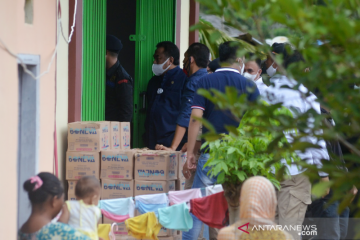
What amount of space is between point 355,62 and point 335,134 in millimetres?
211

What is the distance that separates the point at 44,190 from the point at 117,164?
6.44 feet

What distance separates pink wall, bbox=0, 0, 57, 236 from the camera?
3.55m

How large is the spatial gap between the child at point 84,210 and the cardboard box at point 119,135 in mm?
1902

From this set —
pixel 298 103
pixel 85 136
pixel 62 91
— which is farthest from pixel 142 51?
pixel 298 103

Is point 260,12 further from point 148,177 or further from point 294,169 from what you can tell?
point 148,177

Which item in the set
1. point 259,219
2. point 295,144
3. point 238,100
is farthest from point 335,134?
point 259,219

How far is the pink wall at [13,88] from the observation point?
355cm

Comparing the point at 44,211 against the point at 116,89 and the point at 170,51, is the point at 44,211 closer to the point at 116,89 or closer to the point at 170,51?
the point at 116,89

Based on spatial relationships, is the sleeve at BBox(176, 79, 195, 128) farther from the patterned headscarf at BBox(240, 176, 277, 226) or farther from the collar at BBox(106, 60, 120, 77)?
the patterned headscarf at BBox(240, 176, 277, 226)

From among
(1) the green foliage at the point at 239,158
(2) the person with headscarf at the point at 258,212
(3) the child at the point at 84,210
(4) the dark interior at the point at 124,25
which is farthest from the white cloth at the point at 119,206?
(4) the dark interior at the point at 124,25

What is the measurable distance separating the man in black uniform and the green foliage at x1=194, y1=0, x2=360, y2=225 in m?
4.31

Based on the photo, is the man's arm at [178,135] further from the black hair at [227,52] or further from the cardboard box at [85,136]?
the black hair at [227,52]

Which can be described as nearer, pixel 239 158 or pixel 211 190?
pixel 239 158

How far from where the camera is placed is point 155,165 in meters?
4.65
